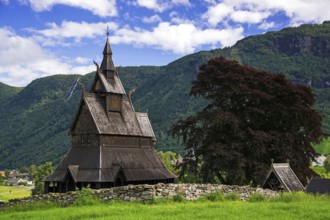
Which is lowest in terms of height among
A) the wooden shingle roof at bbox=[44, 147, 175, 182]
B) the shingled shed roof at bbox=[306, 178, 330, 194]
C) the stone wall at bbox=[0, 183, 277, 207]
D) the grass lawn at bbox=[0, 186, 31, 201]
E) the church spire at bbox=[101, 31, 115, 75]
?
the grass lawn at bbox=[0, 186, 31, 201]

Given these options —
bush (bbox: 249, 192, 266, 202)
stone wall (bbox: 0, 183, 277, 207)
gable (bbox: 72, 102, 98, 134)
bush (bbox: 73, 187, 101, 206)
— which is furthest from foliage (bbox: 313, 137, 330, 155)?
bush (bbox: 73, 187, 101, 206)

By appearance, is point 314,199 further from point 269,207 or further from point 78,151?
point 78,151

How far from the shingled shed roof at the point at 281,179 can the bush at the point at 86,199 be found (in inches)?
638

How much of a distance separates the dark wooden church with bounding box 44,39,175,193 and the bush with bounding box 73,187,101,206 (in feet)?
43.6

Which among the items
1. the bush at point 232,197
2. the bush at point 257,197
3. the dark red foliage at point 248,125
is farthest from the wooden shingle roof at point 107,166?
the bush at point 257,197

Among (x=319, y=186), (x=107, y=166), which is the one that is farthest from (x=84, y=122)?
(x=319, y=186)

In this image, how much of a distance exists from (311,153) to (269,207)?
2649 cm

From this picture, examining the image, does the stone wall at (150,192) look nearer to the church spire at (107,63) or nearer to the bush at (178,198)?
the bush at (178,198)

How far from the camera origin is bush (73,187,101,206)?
897 inches

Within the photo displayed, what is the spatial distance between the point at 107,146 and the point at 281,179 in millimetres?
15239

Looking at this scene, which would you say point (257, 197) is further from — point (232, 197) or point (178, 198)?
point (178, 198)

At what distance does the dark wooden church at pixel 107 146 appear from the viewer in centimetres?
3800

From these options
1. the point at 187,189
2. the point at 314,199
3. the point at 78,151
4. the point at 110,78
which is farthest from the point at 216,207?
the point at 110,78

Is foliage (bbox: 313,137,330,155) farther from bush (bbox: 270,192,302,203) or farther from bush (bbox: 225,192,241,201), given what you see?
bush (bbox: 225,192,241,201)
